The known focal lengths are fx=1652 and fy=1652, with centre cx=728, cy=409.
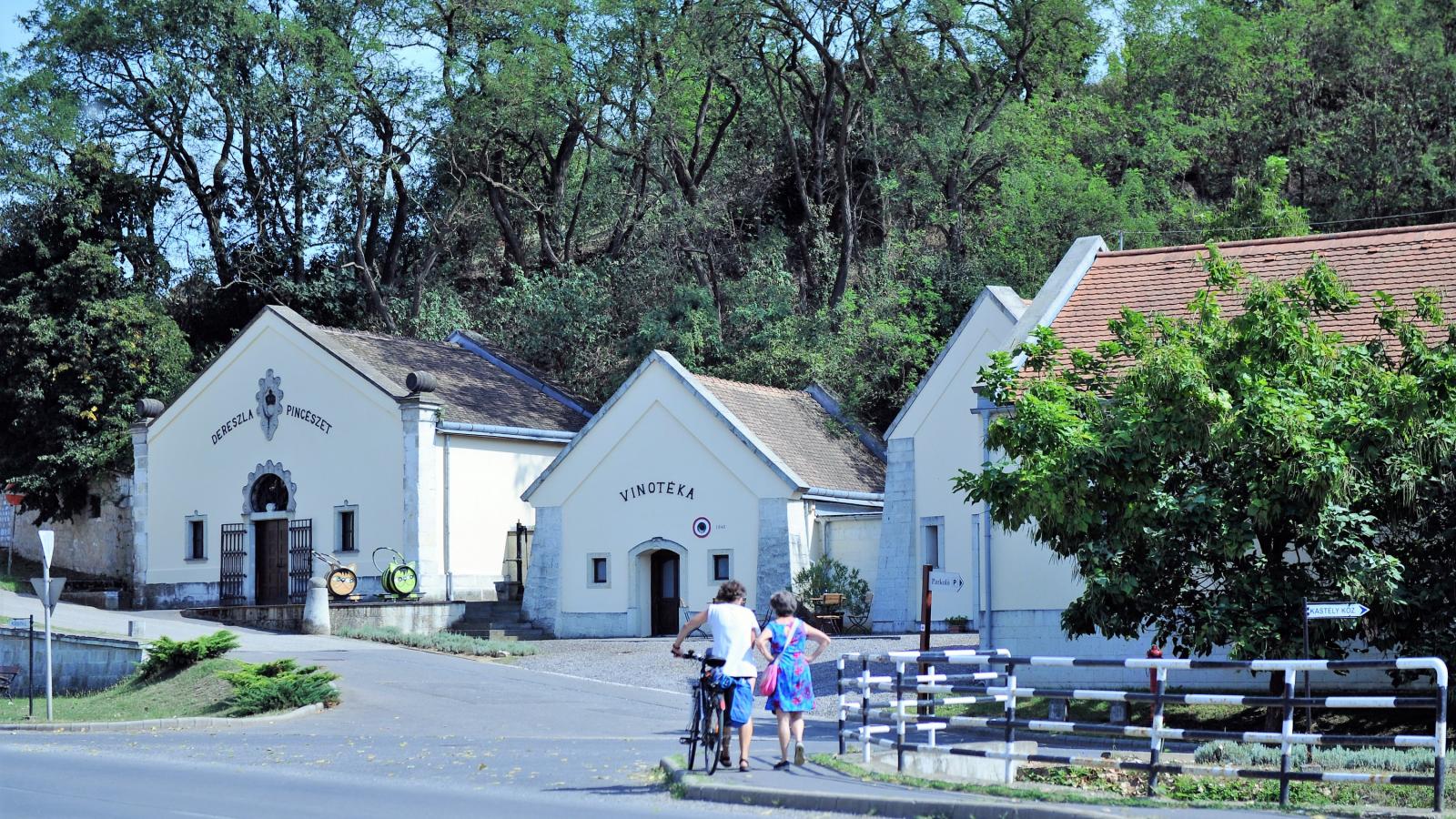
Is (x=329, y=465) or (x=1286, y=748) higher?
(x=329, y=465)

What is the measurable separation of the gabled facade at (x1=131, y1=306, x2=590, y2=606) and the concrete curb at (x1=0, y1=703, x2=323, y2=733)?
15314 millimetres

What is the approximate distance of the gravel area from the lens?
2698 cm

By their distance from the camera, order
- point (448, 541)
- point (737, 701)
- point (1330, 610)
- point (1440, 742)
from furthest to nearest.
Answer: point (448, 541), point (1330, 610), point (737, 701), point (1440, 742)

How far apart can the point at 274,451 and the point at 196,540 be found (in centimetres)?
367

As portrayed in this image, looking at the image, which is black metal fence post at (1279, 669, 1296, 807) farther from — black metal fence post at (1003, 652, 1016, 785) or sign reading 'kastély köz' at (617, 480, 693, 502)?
sign reading 'kastély köz' at (617, 480, 693, 502)

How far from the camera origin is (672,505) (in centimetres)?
3594

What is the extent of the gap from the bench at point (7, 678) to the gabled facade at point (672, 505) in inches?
428

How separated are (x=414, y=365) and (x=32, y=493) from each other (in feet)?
46.6

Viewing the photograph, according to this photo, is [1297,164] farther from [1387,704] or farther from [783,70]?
[1387,704]

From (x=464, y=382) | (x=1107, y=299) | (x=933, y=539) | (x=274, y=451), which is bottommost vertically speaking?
(x=933, y=539)

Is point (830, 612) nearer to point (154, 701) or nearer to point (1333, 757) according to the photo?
point (154, 701)

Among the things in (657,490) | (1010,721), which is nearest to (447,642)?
(657,490)

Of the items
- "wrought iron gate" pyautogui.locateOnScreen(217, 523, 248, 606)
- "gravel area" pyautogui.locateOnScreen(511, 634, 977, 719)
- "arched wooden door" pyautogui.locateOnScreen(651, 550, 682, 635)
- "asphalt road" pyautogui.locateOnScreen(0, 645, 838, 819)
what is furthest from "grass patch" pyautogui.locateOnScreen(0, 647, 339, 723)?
"wrought iron gate" pyautogui.locateOnScreen(217, 523, 248, 606)

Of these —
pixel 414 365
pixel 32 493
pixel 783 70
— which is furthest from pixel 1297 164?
pixel 32 493
